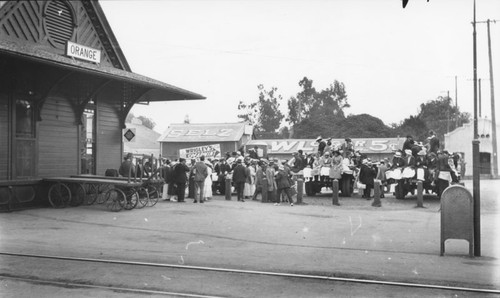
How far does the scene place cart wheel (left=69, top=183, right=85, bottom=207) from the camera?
1797 cm

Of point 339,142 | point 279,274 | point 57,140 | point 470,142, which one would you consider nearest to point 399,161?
point 57,140

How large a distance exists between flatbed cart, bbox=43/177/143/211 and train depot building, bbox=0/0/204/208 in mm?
722

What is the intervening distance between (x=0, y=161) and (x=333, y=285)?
42.1 ft

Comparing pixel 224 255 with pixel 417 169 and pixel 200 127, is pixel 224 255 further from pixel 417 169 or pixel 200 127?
pixel 200 127

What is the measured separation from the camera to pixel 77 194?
18125 millimetres

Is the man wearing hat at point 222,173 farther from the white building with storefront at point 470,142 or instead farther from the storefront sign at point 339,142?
the white building with storefront at point 470,142

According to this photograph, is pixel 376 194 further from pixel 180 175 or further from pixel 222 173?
pixel 222 173

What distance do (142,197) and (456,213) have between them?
40.6ft

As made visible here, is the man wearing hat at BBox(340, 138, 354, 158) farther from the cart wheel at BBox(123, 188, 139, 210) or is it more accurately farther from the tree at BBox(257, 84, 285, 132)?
the tree at BBox(257, 84, 285, 132)

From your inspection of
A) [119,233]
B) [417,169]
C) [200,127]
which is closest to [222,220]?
[119,233]

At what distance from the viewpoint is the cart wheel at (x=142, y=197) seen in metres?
18.0

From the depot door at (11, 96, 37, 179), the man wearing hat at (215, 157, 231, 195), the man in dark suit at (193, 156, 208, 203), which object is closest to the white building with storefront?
the man wearing hat at (215, 157, 231, 195)

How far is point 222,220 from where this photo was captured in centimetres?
1480

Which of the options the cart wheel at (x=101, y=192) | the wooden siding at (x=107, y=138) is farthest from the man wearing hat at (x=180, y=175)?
the wooden siding at (x=107, y=138)
